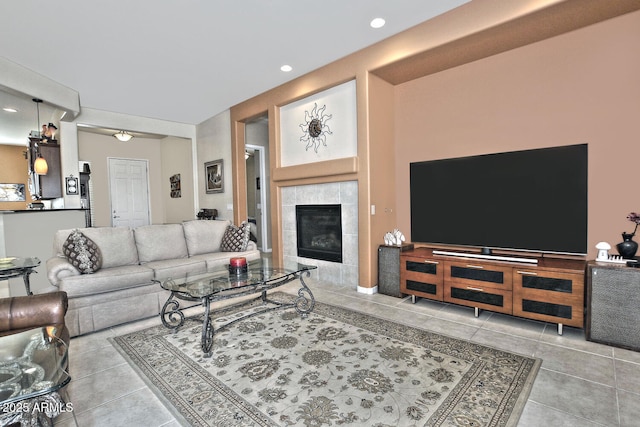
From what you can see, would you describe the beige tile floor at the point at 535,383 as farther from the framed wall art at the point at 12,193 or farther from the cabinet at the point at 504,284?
the framed wall art at the point at 12,193

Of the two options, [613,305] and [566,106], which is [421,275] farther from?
[566,106]

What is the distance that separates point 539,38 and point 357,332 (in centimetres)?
324

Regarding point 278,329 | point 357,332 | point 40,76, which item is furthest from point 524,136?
point 40,76

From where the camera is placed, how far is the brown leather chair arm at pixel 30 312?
72.6 inches

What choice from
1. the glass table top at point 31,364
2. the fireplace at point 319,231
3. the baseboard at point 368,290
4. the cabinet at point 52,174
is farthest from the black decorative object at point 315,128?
the cabinet at point 52,174

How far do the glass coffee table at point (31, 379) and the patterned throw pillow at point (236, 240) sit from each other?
2.66 meters

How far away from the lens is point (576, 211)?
270 centimetres

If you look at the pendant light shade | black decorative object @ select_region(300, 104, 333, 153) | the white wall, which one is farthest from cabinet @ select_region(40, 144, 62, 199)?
black decorative object @ select_region(300, 104, 333, 153)

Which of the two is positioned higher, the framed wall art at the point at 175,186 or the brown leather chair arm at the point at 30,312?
the framed wall art at the point at 175,186

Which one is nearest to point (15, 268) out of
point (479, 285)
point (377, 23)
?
point (377, 23)

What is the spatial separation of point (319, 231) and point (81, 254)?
8.94ft

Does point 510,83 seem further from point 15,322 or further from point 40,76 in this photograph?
point 40,76

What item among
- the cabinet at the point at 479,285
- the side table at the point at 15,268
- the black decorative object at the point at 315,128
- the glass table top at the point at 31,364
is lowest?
the cabinet at the point at 479,285

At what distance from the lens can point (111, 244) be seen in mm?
3457
